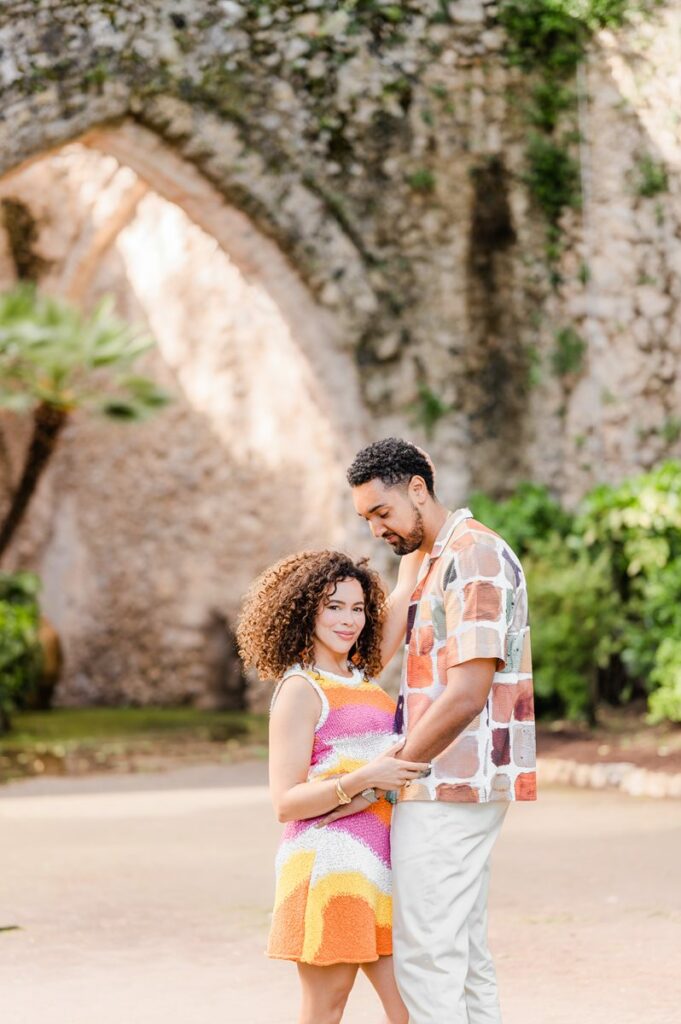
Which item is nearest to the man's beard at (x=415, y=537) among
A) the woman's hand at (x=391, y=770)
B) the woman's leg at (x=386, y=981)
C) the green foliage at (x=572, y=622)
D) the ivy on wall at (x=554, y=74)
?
the woman's hand at (x=391, y=770)

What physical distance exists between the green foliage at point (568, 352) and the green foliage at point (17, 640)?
14.4 feet

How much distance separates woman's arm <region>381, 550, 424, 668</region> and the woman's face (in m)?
0.15

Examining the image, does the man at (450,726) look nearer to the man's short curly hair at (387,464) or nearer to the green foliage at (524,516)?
the man's short curly hair at (387,464)

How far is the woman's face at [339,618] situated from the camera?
9.61 ft

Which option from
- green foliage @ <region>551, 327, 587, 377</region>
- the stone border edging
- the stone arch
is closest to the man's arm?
the stone border edging

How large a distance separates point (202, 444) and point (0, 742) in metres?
3.64

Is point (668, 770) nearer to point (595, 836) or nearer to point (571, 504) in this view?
point (595, 836)

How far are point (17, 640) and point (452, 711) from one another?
30.0 ft

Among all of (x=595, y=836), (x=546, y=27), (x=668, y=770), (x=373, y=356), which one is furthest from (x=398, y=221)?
(x=595, y=836)

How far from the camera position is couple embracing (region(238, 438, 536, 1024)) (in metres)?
2.74

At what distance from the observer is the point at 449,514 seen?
298cm

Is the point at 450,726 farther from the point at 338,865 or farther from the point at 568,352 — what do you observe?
the point at 568,352

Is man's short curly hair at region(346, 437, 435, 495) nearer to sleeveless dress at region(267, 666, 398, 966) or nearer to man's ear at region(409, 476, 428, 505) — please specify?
man's ear at region(409, 476, 428, 505)

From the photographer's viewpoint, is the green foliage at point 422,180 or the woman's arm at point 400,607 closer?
the woman's arm at point 400,607
